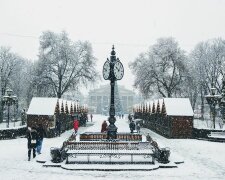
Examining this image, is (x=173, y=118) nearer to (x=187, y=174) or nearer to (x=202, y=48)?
(x=187, y=174)

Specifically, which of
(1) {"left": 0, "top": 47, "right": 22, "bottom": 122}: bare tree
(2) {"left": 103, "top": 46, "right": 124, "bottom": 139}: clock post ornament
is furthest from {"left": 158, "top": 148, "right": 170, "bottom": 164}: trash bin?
(1) {"left": 0, "top": 47, "right": 22, "bottom": 122}: bare tree

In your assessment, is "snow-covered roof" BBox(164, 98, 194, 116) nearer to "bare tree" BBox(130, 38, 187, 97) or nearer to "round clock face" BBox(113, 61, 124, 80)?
"round clock face" BBox(113, 61, 124, 80)

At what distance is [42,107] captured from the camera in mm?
32031

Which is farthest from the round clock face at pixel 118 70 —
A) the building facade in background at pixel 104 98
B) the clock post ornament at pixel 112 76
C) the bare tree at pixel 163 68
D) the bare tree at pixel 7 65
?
the building facade in background at pixel 104 98

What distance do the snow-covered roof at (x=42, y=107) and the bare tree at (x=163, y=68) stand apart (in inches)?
1031

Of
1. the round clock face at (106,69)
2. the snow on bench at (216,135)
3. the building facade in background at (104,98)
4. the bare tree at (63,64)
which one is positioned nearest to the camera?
the round clock face at (106,69)

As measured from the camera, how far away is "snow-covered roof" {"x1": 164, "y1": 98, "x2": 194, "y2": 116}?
1250 inches

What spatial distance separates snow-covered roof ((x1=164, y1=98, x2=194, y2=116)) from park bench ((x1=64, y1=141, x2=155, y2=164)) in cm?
1403

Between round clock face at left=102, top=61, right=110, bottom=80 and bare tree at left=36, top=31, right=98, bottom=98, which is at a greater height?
bare tree at left=36, top=31, right=98, bottom=98

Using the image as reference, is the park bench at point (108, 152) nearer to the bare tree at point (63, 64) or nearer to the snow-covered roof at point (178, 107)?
the snow-covered roof at point (178, 107)

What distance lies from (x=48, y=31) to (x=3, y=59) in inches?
403

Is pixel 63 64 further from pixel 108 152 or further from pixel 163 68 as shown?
pixel 108 152

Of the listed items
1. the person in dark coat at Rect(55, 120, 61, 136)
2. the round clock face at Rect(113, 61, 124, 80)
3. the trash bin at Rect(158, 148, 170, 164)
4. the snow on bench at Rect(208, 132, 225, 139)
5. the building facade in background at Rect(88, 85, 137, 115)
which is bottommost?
the trash bin at Rect(158, 148, 170, 164)

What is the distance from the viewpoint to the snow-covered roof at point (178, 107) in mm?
31750
